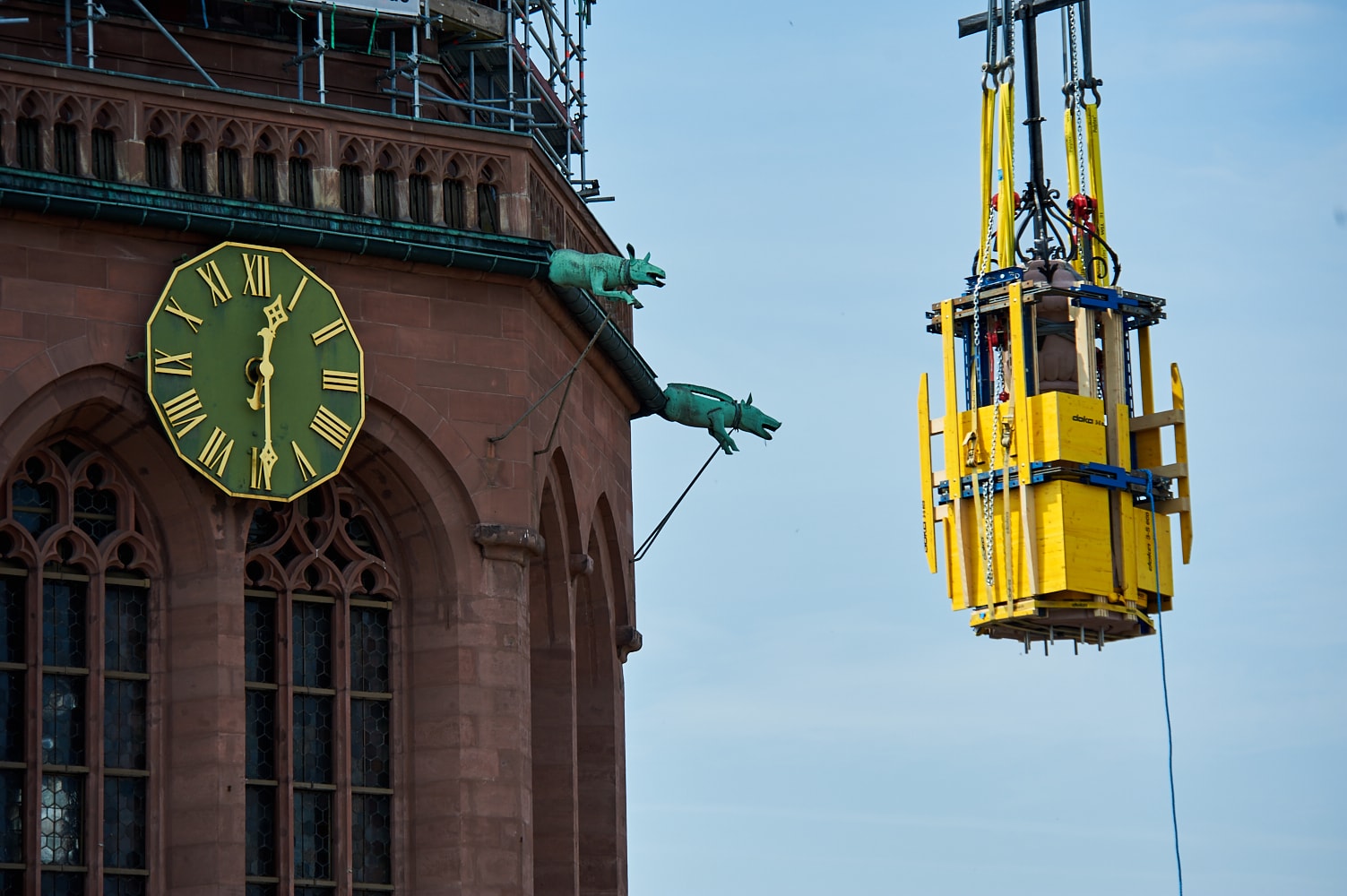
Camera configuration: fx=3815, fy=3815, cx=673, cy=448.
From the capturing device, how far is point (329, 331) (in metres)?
37.5

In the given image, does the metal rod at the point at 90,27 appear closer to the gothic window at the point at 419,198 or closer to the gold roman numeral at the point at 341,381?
the gothic window at the point at 419,198

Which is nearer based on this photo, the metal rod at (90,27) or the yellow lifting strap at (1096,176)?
the metal rod at (90,27)

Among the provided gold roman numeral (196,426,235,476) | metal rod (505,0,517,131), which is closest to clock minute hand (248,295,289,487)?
gold roman numeral (196,426,235,476)

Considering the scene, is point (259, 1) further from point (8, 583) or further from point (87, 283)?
point (8, 583)

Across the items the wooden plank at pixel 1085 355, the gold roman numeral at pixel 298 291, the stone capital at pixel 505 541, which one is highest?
the wooden plank at pixel 1085 355

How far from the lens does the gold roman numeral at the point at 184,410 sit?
36.4m

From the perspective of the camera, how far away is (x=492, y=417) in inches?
1503

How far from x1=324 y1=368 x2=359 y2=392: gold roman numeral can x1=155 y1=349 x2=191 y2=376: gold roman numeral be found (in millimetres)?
1459

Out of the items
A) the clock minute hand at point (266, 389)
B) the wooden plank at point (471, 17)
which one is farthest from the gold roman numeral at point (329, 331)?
the wooden plank at point (471, 17)

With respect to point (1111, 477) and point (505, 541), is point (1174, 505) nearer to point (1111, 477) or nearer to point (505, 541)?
point (1111, 477)

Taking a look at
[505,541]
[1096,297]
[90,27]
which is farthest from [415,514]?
[1096,297]

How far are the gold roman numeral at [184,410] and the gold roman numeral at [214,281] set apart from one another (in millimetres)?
993

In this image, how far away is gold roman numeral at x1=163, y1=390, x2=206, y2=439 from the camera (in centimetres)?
3638

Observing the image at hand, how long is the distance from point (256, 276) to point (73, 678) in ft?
14.1
